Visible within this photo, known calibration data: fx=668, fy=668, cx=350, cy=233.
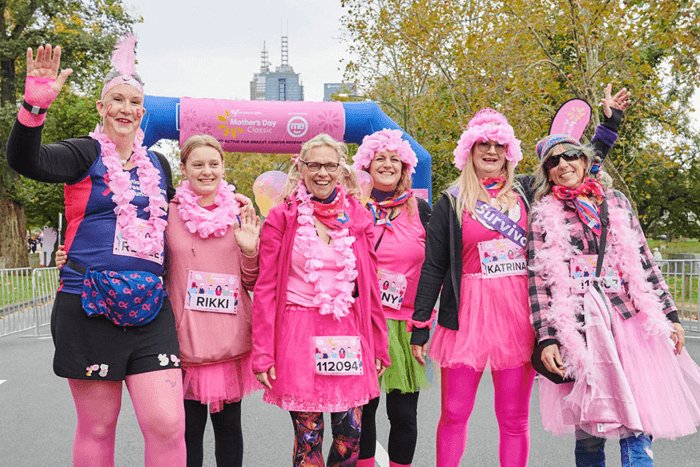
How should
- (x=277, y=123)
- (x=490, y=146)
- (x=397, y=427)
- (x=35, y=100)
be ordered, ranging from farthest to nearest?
(x=277, y=123)
(x=397, y=427)
(x=490, y=146)
(x=35, y=100)

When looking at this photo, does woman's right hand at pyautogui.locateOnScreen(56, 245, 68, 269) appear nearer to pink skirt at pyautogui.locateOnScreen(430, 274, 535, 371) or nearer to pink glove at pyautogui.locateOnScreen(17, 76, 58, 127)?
pink glove at pyautogui.locateOnScreen(17, 76, 58, 127)

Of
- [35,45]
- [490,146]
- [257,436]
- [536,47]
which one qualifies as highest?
[35,45]

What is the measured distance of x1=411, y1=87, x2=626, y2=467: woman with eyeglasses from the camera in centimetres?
321

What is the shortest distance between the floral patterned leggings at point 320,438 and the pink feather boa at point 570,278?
1011 millimetres

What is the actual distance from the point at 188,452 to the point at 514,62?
13.1 m

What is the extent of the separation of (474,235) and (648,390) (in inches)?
41.4

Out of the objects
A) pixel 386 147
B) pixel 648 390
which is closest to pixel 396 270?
pixel 386 147

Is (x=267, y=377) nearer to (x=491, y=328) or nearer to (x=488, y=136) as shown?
(x=491, y=328)

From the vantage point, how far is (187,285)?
310cm

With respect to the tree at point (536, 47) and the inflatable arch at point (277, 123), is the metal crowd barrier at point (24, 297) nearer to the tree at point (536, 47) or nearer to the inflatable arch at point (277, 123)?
the inflatable arch at point (277, 123)

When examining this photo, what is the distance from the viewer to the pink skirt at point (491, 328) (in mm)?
3189

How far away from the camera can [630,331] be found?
123 inches

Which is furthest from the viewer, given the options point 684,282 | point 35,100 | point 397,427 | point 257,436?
point 684,282

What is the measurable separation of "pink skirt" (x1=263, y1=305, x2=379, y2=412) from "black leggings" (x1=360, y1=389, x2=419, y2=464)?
0.53 metres
